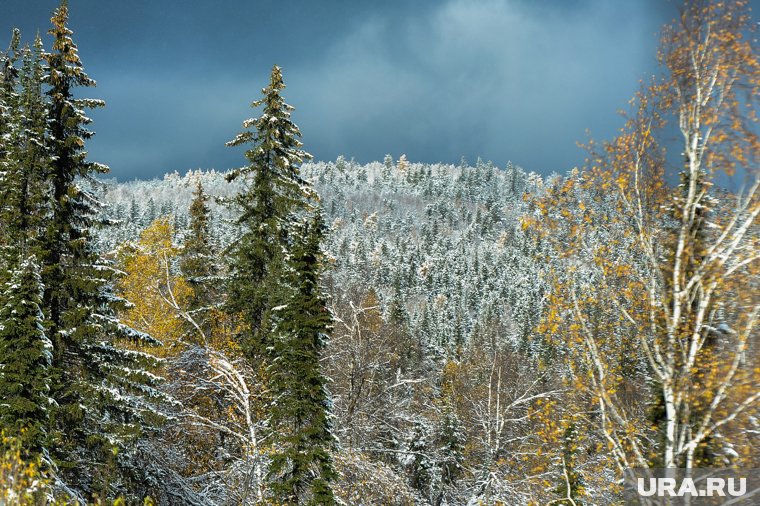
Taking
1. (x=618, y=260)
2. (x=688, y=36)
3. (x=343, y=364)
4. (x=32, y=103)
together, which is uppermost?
(x=32, y=103)

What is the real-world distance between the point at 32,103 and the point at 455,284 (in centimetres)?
14926

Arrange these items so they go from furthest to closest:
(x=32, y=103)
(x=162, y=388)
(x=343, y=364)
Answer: (x=343, y=364) < (x=162, y=388) < (x=32, y=103)

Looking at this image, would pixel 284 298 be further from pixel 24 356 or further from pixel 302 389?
pixel 24 356

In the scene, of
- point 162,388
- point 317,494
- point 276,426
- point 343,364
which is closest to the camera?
point 317,494

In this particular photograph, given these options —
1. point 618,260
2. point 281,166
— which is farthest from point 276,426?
point 281,166

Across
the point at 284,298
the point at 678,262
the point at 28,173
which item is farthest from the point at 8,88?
the point at 678,262

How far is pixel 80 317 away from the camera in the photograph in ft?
43.3

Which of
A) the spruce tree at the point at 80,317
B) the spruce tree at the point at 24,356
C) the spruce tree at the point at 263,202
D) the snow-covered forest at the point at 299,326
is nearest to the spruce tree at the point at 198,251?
the snow-covered forest at the point at 299,326

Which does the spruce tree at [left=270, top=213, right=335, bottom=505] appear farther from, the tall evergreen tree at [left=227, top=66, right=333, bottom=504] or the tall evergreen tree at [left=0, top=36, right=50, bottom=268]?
the tall evergreen tree at [left=0, top=36, right=50, bottom=268]

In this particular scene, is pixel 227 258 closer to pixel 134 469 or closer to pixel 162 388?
pixel 162 388

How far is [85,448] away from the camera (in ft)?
43.4

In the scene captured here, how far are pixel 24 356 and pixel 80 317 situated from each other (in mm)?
2308

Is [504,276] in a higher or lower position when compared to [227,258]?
higher

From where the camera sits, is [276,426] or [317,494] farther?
[276,426]
